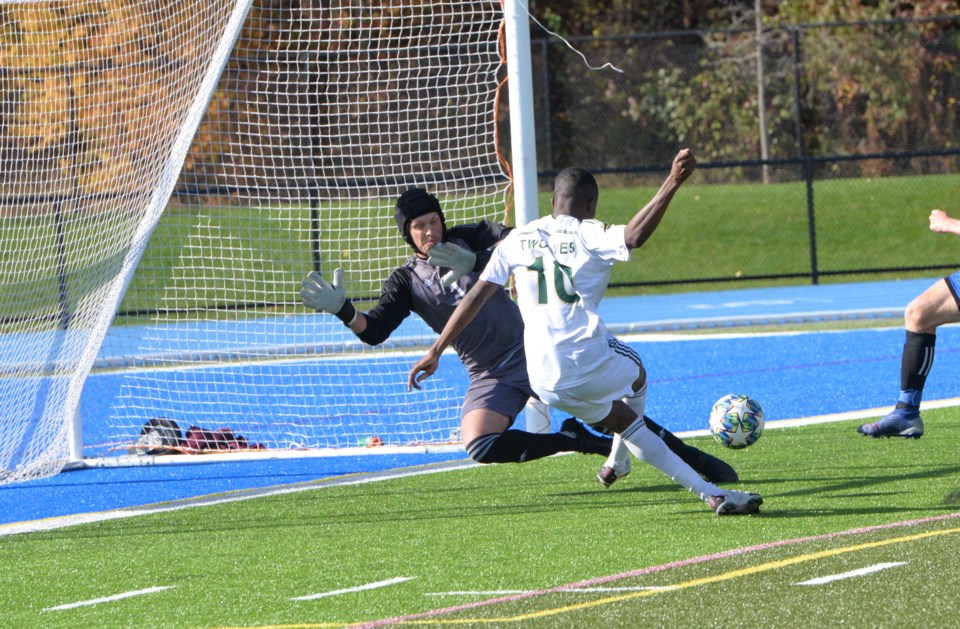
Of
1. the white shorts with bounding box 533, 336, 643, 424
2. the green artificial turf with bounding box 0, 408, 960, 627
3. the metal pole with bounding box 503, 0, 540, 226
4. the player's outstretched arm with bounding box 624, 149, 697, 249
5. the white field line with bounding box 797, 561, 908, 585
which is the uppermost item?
the metal pole with bounding box 503, 0, 540, 226

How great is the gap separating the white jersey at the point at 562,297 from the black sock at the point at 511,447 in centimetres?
101

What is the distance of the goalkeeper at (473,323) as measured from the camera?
7.46 m

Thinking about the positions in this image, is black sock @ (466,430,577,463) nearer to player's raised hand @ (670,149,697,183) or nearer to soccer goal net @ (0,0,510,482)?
player's raised hand @ (670,149,697,183)

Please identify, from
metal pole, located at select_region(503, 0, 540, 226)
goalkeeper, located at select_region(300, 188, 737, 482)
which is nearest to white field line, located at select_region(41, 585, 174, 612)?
goalkeeper, located at select_region(300, 188, 737, 482)

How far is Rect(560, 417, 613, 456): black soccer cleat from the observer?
300 inches

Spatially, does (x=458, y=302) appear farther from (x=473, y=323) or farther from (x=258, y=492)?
(x=258, y=492)

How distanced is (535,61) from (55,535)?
19.8 meters

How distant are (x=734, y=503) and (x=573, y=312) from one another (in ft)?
3.75

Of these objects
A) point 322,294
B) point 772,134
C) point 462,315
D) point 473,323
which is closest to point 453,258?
point 473,323

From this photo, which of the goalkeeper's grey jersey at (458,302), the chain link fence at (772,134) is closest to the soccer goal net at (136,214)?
the goalkeeper's grey jersey at (458,302)

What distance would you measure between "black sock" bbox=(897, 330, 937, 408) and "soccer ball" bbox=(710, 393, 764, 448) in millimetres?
1062

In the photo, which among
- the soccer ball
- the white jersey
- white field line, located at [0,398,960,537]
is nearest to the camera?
the white jersey

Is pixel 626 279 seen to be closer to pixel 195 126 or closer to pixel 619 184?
pixel 619 184

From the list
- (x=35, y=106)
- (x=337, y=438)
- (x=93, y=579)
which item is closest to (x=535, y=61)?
(x=35, y=106)
